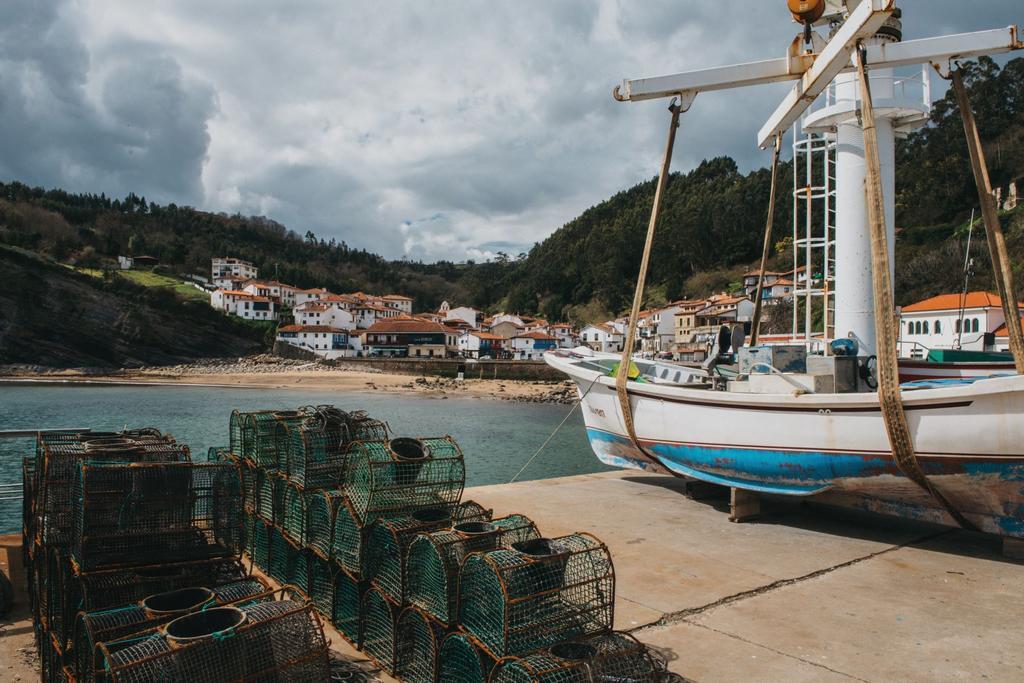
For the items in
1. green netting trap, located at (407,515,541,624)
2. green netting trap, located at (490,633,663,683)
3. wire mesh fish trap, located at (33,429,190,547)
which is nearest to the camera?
green netting trap, located at (490,633,663,683)

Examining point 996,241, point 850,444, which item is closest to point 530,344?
point 996,241

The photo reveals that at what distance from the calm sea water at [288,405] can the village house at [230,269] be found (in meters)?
58.0

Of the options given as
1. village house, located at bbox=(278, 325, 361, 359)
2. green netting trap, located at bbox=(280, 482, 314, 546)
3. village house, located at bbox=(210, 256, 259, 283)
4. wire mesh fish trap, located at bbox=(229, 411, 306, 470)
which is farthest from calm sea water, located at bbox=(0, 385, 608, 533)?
village house, located at bbox=(210, 256, 259, 283)

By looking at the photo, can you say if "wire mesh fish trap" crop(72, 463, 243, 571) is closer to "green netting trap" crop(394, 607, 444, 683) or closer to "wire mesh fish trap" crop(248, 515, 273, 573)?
"green netting trap" crop(394, 607, 444, 683)

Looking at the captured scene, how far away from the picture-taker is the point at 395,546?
161 inches

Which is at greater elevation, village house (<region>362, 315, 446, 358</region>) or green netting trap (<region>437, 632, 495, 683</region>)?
village house (<region>362, 315, 446, 358</region>)

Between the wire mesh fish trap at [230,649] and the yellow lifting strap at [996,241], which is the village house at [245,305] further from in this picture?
the wire mesh fish trap at [230,649]

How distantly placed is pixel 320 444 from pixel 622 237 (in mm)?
90632

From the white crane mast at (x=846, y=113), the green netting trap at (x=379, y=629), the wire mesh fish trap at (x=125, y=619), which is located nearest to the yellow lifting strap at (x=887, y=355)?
the white crane mast at (x=846, y=113)

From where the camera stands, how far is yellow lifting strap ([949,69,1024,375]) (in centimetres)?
664

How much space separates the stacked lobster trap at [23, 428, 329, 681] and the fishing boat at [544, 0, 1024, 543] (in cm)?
532

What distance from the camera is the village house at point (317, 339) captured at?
8138cm

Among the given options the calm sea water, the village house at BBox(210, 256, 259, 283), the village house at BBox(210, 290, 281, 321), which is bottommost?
the calm sea water

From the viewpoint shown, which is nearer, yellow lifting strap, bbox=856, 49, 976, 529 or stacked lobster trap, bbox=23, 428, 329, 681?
stacked lobster trap, bbox=23, 428, 329, 681
